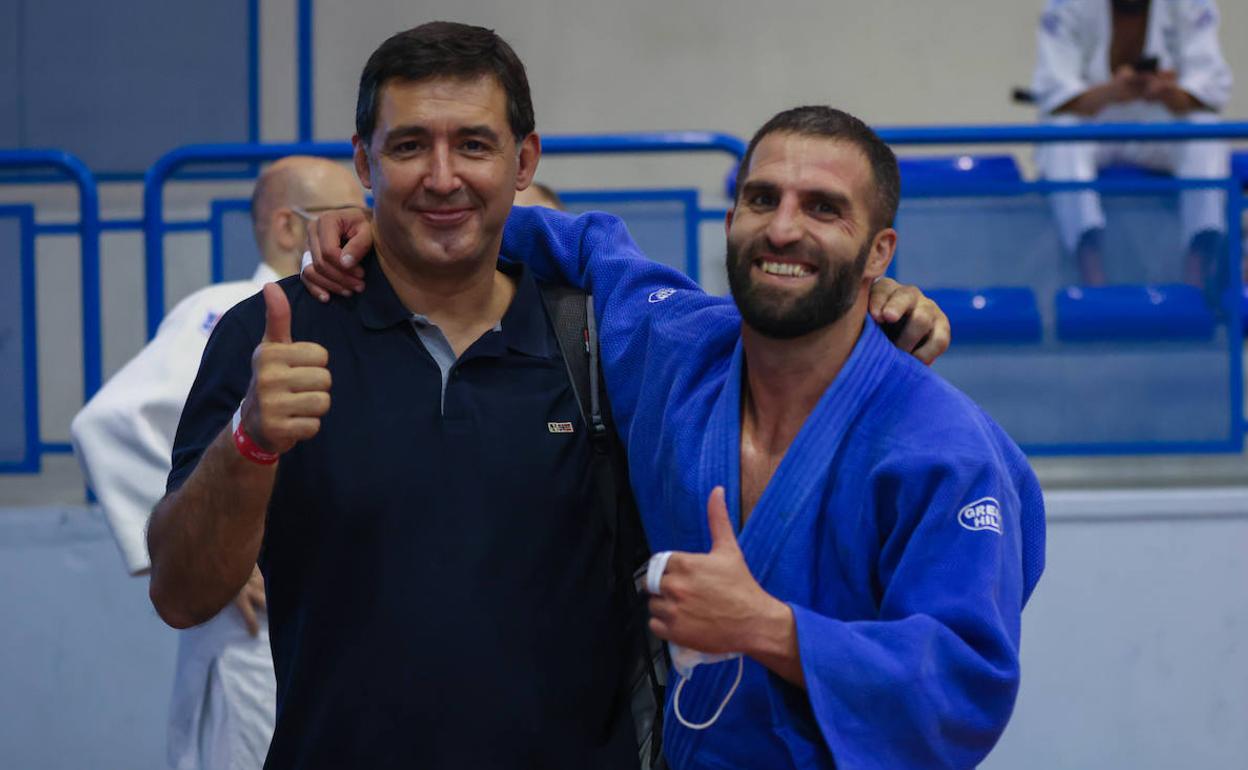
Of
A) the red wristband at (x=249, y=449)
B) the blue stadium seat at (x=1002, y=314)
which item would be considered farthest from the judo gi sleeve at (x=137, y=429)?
the blue stadium seat at (x=1002, y=314)

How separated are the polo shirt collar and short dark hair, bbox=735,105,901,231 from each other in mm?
348

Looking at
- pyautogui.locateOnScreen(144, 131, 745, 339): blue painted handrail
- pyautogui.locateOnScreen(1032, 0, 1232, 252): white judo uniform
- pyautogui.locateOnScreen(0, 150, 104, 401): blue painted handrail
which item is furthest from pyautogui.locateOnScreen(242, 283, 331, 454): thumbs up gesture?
pyautogui.locateOnScreen(1032, 0, 1232, 252): white judo uniform

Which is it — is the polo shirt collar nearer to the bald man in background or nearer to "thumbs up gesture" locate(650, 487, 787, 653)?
"thumbs up gesture" locate(650, 487, 787, 653)

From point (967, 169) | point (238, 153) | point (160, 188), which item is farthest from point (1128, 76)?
point (160, 188)

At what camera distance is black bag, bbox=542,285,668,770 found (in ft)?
6.57

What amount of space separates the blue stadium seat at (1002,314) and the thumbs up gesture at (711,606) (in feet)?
8.57

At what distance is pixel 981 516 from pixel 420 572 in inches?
28.0

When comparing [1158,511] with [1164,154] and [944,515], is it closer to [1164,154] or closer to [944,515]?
[1164,154]

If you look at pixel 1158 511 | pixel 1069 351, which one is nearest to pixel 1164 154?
pixel 1069 351

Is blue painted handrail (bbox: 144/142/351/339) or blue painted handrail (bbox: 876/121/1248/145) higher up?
blue painted handrail (bbox: 876/121/1248/145)

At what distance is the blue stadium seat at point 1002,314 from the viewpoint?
408cm

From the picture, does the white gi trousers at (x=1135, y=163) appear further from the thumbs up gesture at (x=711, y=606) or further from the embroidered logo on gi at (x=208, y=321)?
the thumbs up gesture at (x=711, y=606)

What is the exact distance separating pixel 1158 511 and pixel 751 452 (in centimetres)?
261

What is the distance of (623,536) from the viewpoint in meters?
2.02
